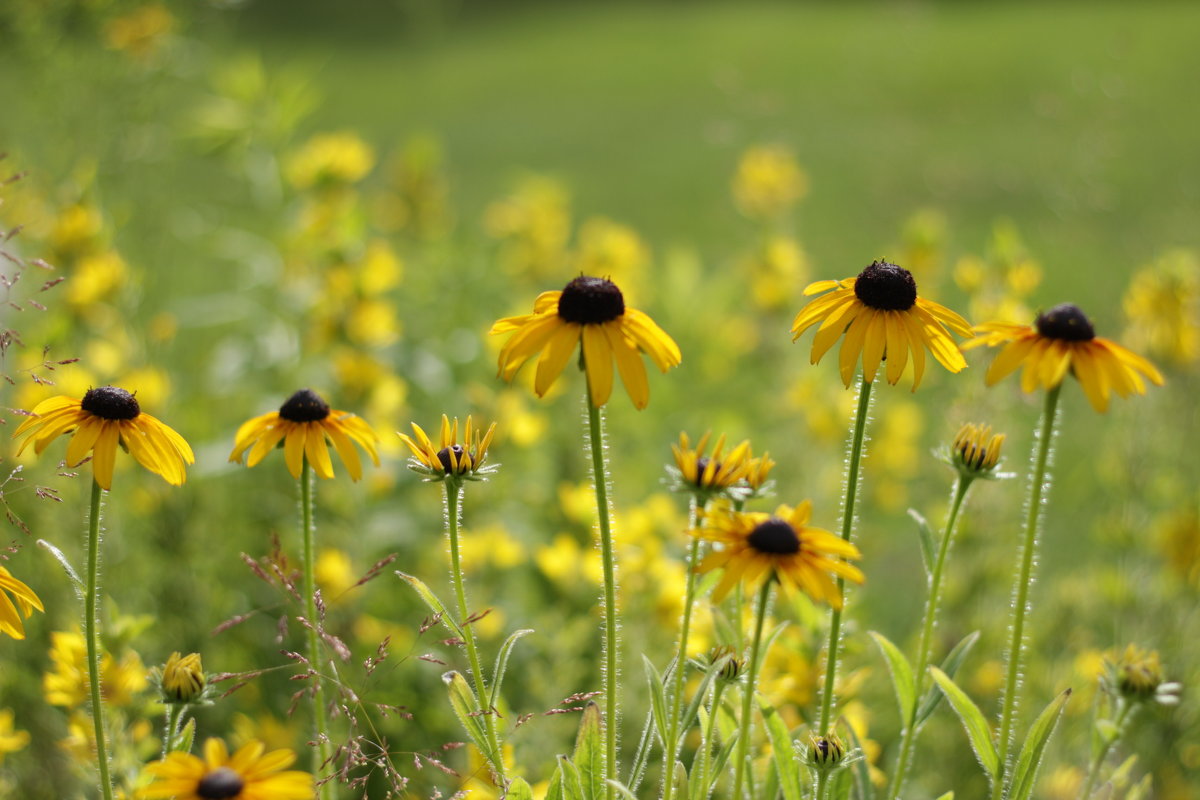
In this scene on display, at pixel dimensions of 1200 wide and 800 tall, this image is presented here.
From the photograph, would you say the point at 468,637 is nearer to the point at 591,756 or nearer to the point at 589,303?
the point at 591,756

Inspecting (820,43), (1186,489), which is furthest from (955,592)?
(820,43)

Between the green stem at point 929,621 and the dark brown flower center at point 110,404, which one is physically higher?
the dark brown flower center at point 110,404

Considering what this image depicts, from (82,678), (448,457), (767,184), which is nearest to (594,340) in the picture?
(448,457)

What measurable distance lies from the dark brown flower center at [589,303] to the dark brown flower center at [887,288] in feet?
0.97

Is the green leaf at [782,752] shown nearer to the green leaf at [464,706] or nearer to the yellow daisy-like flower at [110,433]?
the green leaf at [464,706]

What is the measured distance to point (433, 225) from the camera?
4.53 metres

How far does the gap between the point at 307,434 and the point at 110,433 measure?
235 mm

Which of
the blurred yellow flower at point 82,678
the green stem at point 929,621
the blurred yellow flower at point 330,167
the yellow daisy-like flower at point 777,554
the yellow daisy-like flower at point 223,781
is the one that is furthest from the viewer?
the blurred yellow flower at point 330,167

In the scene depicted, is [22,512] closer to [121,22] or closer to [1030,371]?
[121,22]

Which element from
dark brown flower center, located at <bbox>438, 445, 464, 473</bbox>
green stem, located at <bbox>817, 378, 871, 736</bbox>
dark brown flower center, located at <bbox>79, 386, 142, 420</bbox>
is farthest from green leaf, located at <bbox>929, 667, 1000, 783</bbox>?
dark brown flower center, located at <bbox>79, 386, 142, 420</bbox>

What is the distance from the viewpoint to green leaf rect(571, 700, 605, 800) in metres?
1.36

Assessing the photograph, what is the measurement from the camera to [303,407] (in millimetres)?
1436

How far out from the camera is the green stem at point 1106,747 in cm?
153

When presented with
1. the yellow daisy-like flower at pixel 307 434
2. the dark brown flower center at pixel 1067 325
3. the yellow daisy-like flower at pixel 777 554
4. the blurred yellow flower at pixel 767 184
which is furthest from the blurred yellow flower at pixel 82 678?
the blurred yellow flower at pixel 767 184
